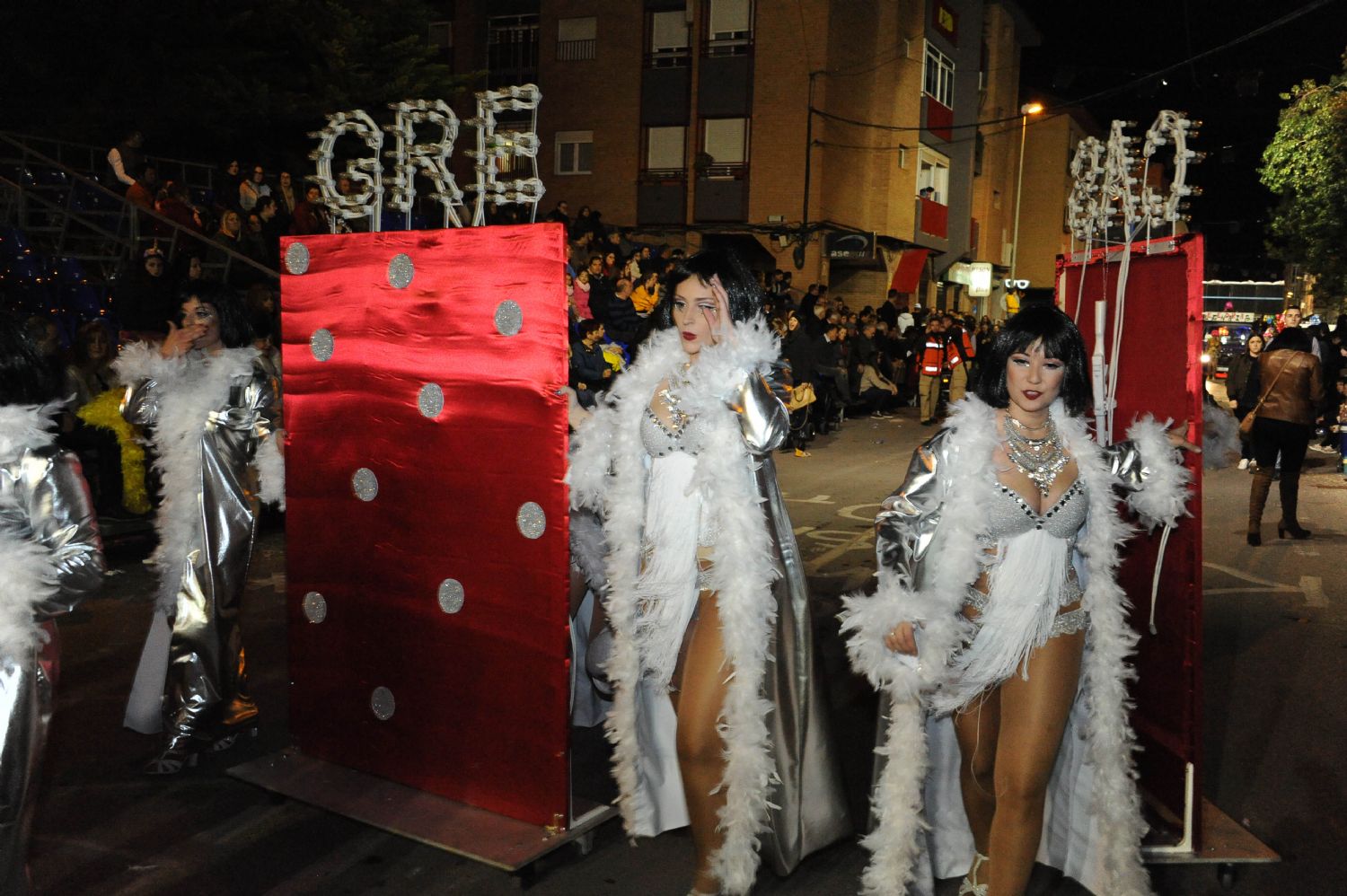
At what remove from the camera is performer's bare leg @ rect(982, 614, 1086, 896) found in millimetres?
3096

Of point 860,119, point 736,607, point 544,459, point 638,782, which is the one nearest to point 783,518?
point 736,607

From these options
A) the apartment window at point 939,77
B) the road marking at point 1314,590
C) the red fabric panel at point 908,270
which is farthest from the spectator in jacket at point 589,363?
the apartment window at point 939,77

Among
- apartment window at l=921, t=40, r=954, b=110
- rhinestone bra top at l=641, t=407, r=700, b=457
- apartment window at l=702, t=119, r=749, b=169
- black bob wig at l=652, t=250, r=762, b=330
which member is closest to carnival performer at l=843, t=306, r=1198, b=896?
rhinestone bra top at l=641, t=407, r=700, b=457

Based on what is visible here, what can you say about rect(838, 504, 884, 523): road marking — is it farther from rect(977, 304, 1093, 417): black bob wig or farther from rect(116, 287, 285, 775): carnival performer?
rect(977, 304, 1093, 417): black bob wig

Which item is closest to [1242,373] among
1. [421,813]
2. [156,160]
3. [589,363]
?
[589,363]

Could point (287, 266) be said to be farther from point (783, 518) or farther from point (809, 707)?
point (809, 707)

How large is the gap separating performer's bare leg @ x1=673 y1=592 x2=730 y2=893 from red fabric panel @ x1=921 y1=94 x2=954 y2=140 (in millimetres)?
29034

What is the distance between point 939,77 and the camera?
32625 mm

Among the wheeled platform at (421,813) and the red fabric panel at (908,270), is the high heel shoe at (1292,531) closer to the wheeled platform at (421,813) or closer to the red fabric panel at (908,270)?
the wheeled platform at (421,813)

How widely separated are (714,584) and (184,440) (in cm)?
239

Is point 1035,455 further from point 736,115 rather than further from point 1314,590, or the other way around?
point 736,115

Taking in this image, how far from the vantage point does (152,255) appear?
10.7 meters

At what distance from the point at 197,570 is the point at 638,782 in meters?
1.95

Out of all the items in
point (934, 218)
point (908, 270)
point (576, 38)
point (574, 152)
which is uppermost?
point (576, 38)
